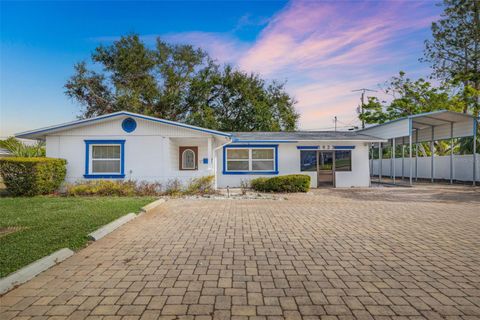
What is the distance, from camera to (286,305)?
295 cm

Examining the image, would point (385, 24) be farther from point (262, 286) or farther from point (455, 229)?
point (262, 286)

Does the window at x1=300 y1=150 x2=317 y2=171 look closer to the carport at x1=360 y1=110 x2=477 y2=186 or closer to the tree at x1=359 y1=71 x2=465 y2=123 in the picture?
the carport at x1=360 y1=110 x2=477 y2=186

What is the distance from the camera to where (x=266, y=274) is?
12.5 ft

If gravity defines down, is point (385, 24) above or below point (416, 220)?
above

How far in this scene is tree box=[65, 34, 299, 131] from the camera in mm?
30141

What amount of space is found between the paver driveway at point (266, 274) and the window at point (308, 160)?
32.9 ft

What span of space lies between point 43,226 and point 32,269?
2929mm

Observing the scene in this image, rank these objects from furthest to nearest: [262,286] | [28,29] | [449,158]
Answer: [449,158]
[28,29]
[262,286]

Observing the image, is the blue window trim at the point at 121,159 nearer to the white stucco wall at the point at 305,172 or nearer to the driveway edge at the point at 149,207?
the driveway edge at the point at 149,207

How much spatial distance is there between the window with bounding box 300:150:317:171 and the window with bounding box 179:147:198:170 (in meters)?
6.52

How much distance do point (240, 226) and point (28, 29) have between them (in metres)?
17.5

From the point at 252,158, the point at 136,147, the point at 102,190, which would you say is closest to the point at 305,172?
the point at 252,158

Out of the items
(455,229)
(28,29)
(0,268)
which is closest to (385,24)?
(455,229)

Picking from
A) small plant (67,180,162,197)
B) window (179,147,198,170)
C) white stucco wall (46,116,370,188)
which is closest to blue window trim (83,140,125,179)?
white stucco wall (46,116,370,188)
